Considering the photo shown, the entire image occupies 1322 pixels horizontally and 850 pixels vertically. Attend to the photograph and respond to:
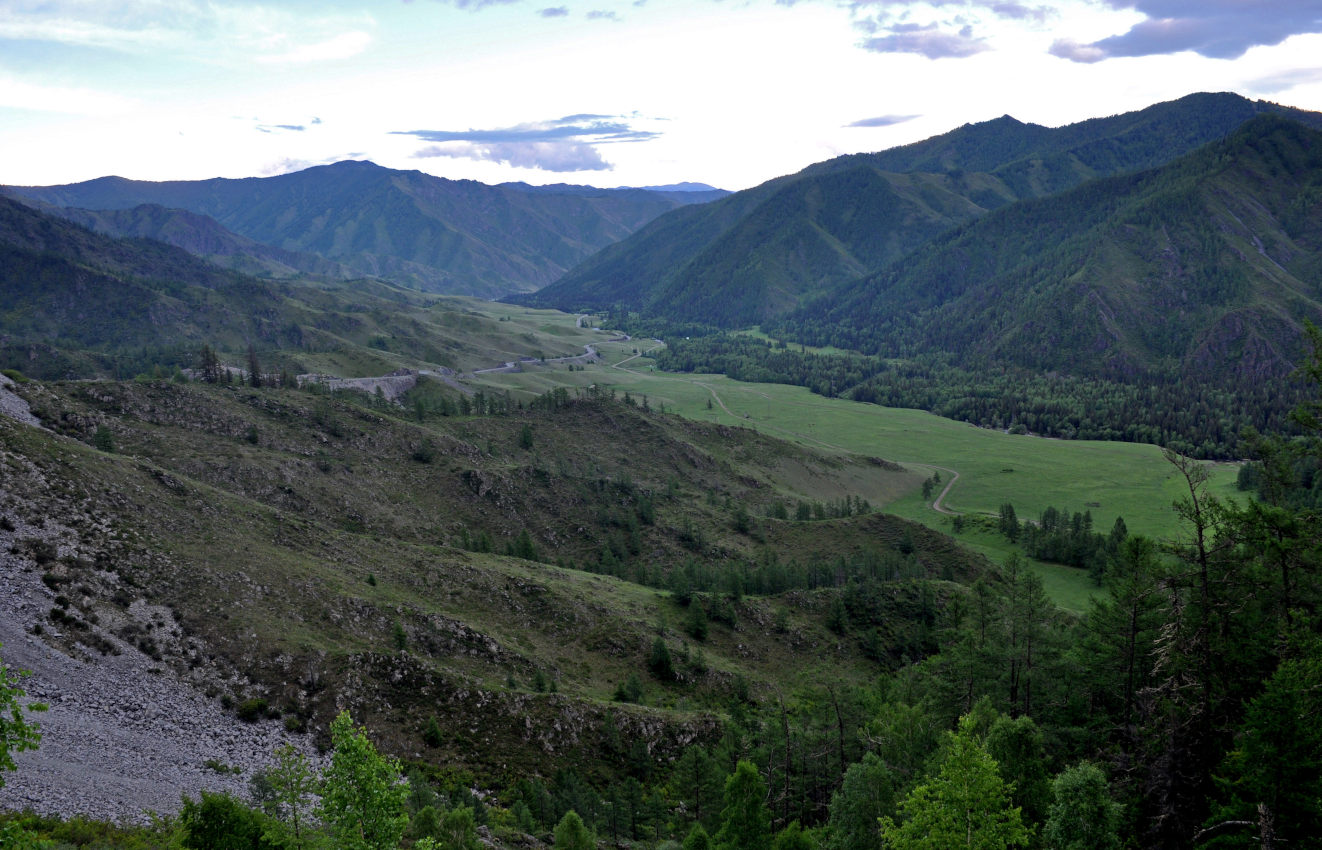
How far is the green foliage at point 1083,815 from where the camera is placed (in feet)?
91.6

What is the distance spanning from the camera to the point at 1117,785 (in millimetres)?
34219

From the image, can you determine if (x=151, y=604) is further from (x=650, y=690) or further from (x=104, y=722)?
(x=650, y=690)

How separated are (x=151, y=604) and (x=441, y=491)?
6976 centimetres

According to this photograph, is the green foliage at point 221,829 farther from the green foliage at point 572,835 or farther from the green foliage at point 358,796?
the green foliage at point 572,835

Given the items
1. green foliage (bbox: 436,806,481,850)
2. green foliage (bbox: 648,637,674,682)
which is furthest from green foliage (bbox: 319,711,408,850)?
green foliage (bbox: 648,637,674,682)

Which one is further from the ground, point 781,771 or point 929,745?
point 929,745

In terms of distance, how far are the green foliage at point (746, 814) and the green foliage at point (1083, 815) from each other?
1469cm

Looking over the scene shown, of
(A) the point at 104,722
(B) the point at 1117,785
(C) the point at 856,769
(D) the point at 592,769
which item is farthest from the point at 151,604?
(B) the point at 1117,785

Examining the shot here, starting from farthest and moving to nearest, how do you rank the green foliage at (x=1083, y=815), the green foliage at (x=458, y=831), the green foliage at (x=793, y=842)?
the green foliage at (x=793, y=842)
the green foliage at (x=458, y=831)
the green foliage at (x=1083, y=815)

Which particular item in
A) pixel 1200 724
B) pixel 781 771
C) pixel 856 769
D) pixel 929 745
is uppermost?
pixel 1200 724

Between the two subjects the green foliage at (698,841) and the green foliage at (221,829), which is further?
the green foliage at (698,841)

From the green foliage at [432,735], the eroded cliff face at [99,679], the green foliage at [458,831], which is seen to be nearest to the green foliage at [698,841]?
the green foliage at [458,831]

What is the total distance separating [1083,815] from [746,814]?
16722 mm

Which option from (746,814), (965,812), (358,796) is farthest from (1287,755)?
(358,796)
